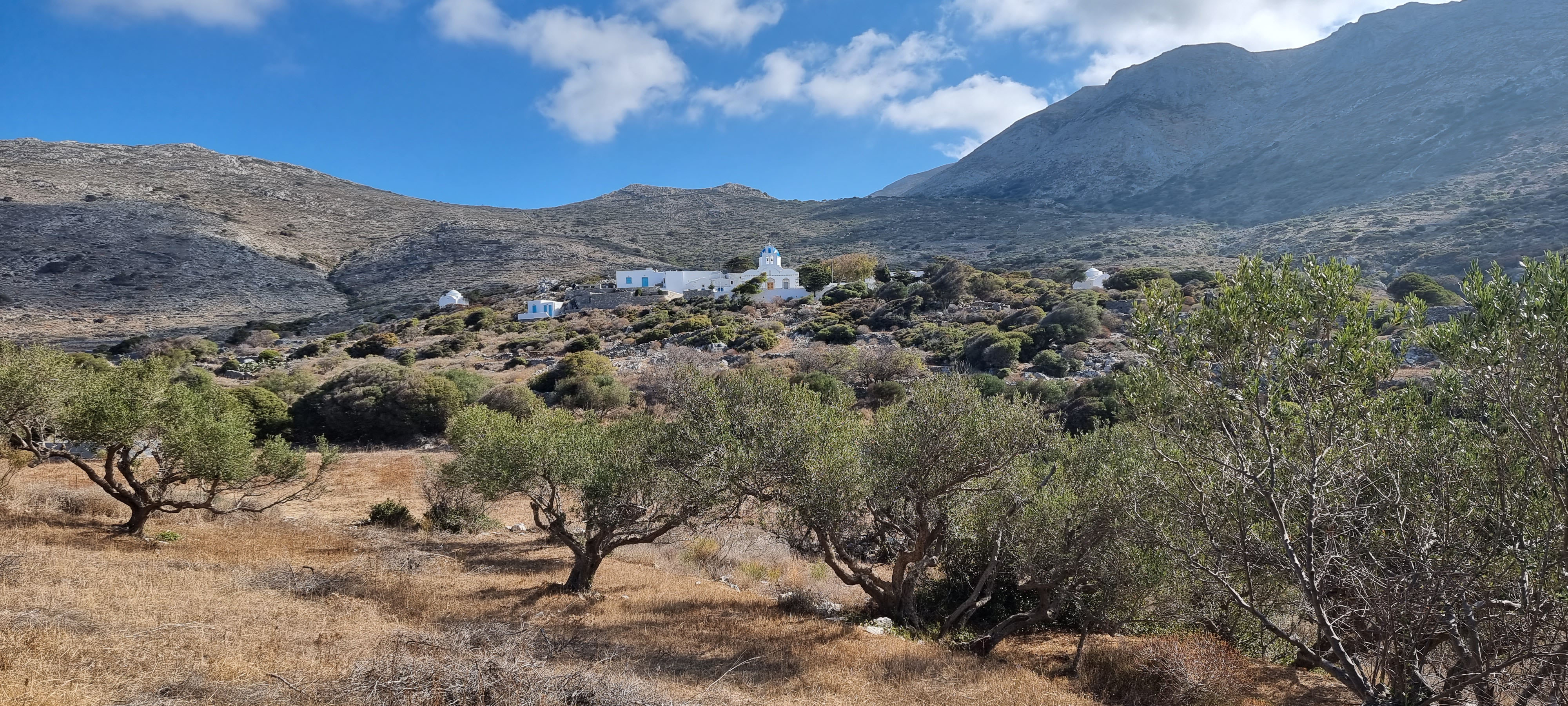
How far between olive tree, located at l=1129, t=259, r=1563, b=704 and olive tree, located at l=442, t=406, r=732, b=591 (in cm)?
810

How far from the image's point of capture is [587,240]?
317ft

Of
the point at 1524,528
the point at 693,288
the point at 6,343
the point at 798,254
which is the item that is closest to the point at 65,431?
the point at 6,343

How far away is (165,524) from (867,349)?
32228mm

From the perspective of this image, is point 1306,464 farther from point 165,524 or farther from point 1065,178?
point 1065,178

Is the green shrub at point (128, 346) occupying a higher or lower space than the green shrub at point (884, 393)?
higher

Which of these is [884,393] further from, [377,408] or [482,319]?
[482,319]

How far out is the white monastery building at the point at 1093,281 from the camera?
55.9m

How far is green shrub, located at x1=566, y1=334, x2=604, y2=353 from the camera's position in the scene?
48.6 m

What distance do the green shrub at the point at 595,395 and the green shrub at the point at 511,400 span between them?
1.75 meters

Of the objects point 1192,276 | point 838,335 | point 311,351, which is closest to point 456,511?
point 838,335

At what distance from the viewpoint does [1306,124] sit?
→ 111 m

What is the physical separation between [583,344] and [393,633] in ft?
130

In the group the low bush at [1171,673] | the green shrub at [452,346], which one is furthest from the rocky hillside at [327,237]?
the low bush at [1171,673]

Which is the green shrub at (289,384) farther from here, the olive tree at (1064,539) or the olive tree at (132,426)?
the olive tree at (1064,539)
